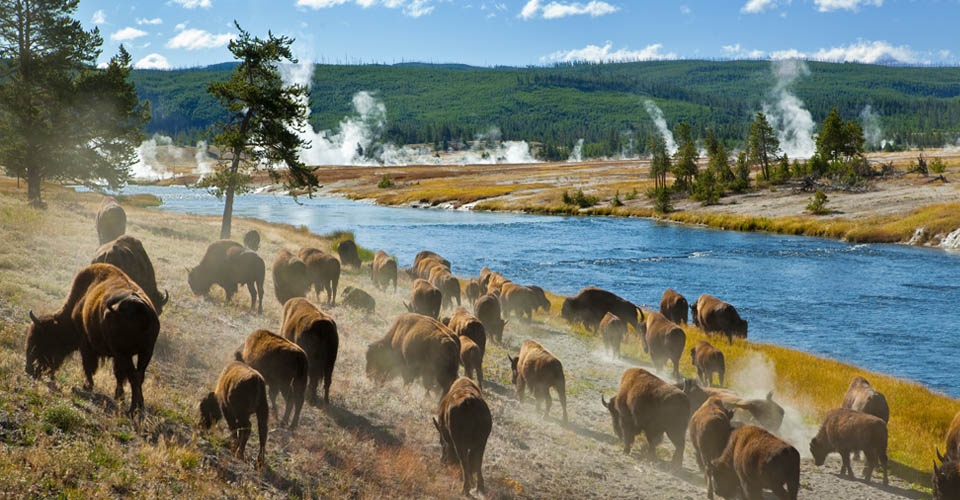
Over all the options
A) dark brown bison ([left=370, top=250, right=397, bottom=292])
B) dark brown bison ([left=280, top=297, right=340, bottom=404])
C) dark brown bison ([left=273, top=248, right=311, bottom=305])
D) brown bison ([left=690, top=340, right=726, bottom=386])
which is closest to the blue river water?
brown bison ([left=690, top=340, right=726, bottom=386])

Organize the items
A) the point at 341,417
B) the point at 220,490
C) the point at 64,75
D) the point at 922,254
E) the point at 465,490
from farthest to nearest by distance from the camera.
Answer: the point at 922,254, the point at 64,75, the point at 341,417, the point at 465,490, the point at 220,490

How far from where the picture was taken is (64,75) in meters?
31.8

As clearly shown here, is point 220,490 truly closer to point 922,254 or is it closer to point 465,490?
point 465,490

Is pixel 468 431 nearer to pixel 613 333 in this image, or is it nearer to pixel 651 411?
pixel 651 411

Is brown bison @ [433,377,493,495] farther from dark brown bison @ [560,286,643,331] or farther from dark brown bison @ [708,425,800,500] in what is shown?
dark brown bison @ [560,286,643,331]

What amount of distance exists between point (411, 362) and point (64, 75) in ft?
93.2

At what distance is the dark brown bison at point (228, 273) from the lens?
17047 millimetres

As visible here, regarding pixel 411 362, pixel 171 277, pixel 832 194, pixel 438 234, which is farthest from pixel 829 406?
pixel 832 194

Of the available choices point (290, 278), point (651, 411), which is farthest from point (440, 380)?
point (290, 278)

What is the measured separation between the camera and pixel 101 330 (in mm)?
8445

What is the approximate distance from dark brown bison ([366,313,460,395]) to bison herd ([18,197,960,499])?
0.02 meters

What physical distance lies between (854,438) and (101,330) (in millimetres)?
11282

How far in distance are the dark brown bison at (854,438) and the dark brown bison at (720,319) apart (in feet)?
31.6

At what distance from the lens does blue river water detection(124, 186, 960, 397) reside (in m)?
24.0
